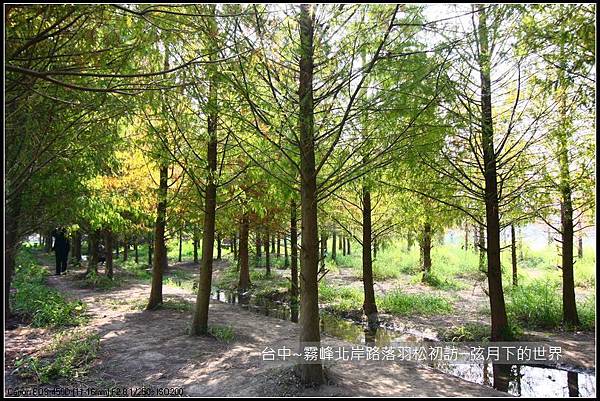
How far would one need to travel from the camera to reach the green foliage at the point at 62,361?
4.97 m

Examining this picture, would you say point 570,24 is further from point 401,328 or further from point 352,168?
point 401,328

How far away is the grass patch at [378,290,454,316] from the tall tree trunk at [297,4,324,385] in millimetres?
6840

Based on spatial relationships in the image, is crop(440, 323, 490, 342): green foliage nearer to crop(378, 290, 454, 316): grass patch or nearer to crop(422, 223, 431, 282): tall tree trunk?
crop(378, 290, 454, 316): grass patch

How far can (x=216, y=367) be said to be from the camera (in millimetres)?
5594

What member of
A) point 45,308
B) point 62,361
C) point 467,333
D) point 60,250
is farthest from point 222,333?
point 60,250

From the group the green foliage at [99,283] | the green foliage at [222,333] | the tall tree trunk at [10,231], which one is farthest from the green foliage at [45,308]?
the green foliage at [222,333]

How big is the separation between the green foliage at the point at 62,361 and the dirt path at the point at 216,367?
0.17m

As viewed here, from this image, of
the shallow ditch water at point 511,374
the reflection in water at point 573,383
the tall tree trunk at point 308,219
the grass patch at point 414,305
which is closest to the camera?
the tall tree trunk at point 308,219

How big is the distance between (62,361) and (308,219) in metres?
4.04

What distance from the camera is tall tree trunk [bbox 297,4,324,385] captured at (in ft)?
15.4

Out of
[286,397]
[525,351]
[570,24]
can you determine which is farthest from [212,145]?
[525,351]

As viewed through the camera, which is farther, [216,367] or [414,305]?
[414,305]

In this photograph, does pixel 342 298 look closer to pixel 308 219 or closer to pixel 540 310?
pixel 540 310

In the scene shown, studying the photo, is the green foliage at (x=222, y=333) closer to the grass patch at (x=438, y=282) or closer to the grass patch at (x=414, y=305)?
the grass patch at (x=414, y=305)
